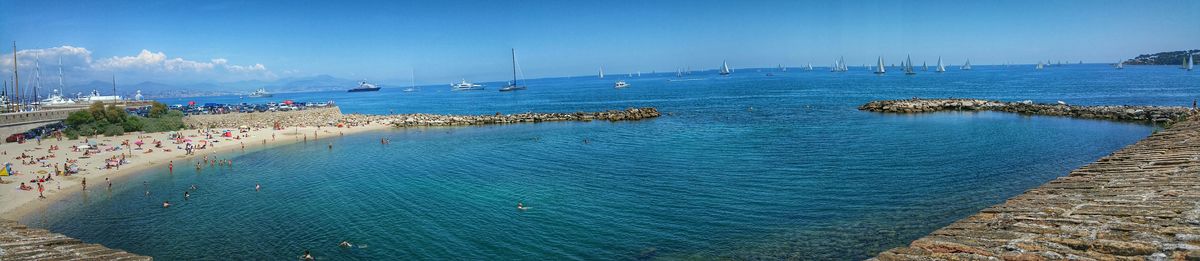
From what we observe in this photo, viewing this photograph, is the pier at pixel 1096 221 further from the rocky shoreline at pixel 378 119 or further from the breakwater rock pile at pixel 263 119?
the breakwater rock pile at pixel 263 119

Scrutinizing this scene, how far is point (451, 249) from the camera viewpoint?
20406 mm

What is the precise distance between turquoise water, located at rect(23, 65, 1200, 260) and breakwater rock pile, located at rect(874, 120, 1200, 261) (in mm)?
3535

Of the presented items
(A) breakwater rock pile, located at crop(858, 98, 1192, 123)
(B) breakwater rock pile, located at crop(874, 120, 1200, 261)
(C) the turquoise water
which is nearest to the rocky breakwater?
(C) the turquoise water

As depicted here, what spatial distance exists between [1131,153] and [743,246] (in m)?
19.3

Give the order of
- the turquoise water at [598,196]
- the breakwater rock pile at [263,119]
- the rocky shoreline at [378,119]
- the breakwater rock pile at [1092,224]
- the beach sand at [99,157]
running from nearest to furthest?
the breakwater rock pile at [1092,224]
the turquoise water at [598,196]
the beach sand at [99,157]
the breakwater rock pile at [263,119]
the rocky shoreline at [378,119]

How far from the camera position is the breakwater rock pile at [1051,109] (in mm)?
51594

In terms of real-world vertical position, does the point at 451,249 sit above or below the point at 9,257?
below

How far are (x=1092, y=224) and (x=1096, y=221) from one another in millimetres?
361

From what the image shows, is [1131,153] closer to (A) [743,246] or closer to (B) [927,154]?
(B) [927,154]

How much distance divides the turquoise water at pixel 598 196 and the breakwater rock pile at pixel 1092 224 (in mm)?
Answer: 3535

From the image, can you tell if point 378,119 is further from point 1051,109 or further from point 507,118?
point 1051,109

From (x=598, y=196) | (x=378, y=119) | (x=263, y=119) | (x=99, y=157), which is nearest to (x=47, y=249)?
(x=598, y=196)

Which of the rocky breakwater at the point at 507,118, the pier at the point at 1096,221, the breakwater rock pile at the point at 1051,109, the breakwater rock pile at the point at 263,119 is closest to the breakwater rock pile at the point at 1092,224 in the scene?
the pier at the point at 1096,221

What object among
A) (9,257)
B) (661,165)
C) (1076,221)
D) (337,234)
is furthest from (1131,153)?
(9,257)
